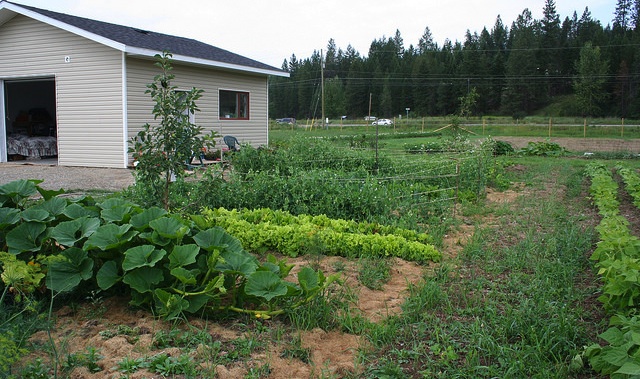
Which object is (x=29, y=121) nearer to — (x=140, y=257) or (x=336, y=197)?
(x=336, y=197)

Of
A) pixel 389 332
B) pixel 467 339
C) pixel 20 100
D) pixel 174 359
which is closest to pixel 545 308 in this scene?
pixel 467 339

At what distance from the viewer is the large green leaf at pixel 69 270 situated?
3.17 metres

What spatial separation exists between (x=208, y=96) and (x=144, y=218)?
1257 centimetres

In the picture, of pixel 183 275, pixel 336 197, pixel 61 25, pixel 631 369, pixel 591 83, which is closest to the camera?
pixel 631 369

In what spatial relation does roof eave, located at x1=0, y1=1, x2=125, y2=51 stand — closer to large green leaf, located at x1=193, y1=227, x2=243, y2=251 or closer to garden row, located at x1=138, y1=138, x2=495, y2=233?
garden row, located at x1=138, y1=138, x2=495, y2=233

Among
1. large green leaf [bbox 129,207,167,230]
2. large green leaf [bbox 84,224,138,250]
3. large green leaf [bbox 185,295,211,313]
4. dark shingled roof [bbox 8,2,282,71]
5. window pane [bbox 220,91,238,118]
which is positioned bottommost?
large green leaf [bbox 185,295,211,313]

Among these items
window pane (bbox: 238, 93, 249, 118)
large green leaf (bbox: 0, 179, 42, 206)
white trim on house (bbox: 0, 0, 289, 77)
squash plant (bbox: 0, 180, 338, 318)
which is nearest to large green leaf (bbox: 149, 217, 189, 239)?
squash plant (bbox: 0, 180, 338, 318)

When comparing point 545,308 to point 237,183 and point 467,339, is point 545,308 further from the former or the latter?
point 237,183

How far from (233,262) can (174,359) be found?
0.76 metres

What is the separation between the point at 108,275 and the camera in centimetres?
324

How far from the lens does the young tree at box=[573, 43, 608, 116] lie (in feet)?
196

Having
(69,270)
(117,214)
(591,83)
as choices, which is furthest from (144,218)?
(591,83)

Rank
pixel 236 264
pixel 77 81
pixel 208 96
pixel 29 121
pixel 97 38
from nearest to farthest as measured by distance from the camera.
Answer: pixel 236 264 < pixel 97 38 < pixel 77 81 < pixel 208 96 < pixel 29 121

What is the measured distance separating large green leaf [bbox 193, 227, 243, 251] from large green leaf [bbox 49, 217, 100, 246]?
65 cm
